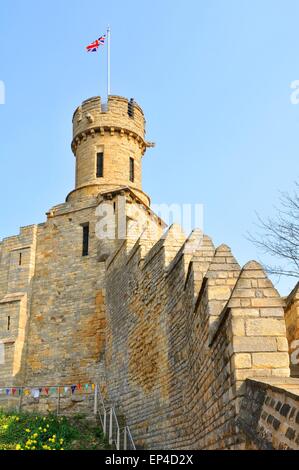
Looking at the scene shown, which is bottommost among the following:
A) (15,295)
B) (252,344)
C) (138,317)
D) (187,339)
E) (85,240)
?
(252,344)

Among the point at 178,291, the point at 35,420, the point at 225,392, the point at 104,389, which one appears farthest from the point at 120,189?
the point at 225,392

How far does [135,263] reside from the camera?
1381 cm

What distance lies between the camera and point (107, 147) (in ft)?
72.3

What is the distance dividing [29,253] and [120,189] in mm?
4675

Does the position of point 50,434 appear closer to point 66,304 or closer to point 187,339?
point 187,339

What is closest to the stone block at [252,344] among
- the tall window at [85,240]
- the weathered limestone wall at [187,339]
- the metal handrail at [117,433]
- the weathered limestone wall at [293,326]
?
the weathered limestone wall at [187,339]

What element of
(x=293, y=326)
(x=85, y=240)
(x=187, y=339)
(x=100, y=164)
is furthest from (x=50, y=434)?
(x=100, y=164)

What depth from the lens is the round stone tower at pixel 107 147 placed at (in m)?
21.6

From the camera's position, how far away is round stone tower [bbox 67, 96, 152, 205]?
21.6 metres

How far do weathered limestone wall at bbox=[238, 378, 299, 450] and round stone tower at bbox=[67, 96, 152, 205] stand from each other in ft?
55.4

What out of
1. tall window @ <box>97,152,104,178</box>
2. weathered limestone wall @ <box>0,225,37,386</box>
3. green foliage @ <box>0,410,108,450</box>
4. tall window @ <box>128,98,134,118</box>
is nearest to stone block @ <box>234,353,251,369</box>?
green foliage @ <box>0,410,108,450</box>

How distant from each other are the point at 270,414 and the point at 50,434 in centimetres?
1027

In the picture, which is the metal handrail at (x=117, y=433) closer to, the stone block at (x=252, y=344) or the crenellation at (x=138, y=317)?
the crenellation at (x=138, y=317)

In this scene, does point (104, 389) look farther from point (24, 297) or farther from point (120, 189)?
point (120, 189)
